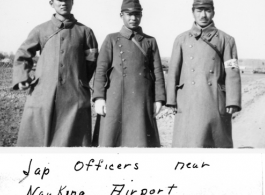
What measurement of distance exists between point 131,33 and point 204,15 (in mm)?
597

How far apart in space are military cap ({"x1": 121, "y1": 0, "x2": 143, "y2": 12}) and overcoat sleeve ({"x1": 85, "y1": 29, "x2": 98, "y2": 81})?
329 millimetres

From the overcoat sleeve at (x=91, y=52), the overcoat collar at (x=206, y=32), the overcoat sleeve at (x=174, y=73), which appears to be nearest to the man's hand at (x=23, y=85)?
the overcoat sleeve at (x=91, y=52)

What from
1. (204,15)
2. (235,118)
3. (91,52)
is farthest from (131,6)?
(235,118)

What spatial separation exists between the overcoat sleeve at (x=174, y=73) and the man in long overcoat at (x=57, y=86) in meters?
0.62

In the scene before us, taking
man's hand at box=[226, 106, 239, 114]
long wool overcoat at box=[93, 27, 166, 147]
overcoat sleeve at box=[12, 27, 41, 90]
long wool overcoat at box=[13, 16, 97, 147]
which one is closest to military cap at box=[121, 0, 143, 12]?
long wool overcoat at box=[93, 27, 166, 147]

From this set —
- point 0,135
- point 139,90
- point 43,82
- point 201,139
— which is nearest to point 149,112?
Result: point 139,90

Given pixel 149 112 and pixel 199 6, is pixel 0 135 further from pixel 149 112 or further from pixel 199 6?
pixel 199 6

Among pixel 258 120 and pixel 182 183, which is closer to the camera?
pixel 182 183

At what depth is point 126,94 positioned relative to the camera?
4418 millimetres

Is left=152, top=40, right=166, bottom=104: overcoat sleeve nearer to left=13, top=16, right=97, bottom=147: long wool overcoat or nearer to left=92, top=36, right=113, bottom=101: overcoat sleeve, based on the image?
left=92, top=36, right=113, bottom=101: overcoat sleeve

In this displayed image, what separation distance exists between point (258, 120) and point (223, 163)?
2.03 ft

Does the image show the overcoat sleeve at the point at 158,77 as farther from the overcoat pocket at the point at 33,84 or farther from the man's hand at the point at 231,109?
the overcoat pocket at the point at 33,84

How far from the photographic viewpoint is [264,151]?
4395 millimetres

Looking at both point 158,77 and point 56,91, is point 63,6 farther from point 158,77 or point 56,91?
point 158,77
